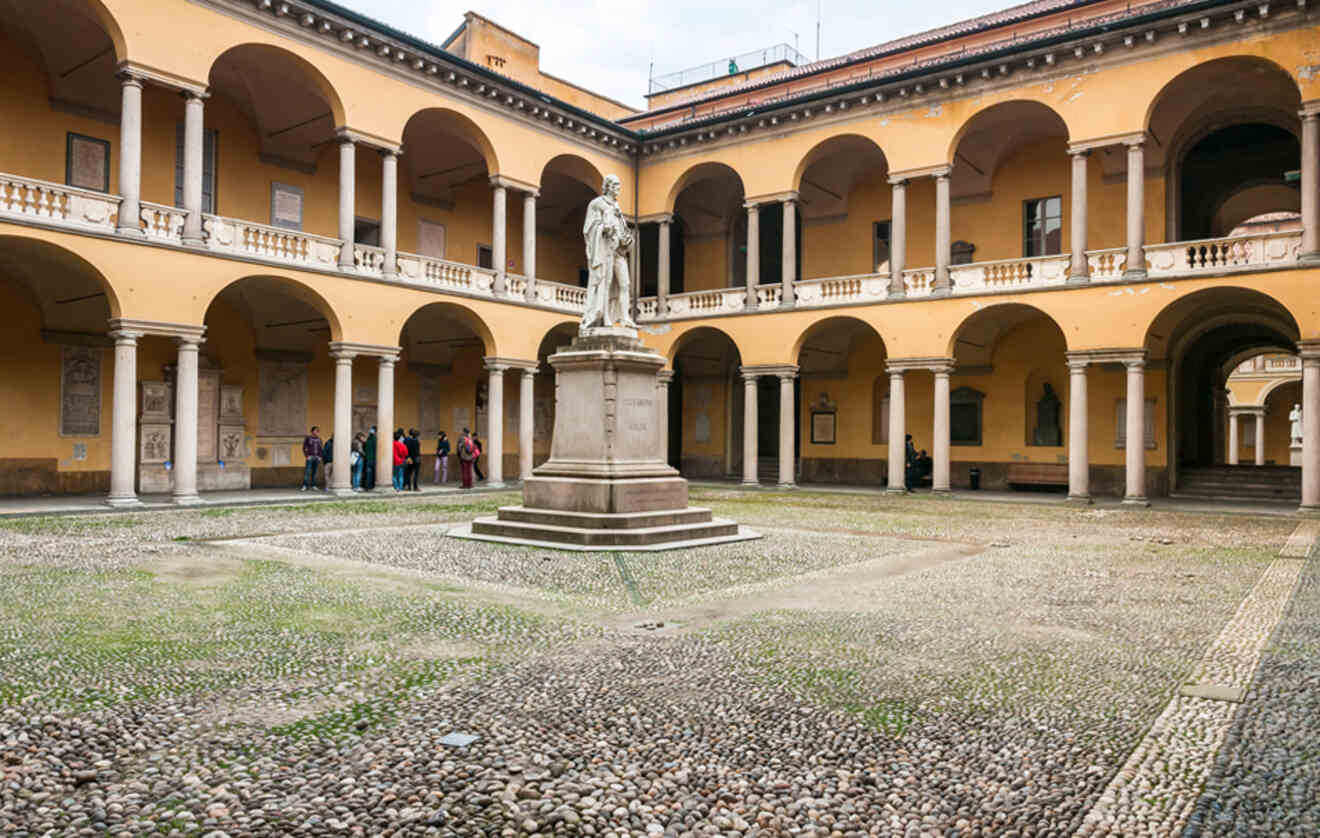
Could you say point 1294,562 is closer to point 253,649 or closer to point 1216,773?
point 1216,773

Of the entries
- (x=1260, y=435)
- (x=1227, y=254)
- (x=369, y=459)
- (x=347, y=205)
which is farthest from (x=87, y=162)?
(x=1260, y=435)

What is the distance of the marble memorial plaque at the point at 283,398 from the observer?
22031mm

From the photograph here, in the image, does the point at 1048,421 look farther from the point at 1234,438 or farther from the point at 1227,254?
the point at 1234,438

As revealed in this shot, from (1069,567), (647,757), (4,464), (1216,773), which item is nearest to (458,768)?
(647,757)

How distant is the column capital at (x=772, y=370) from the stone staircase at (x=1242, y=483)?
1019 centimetres

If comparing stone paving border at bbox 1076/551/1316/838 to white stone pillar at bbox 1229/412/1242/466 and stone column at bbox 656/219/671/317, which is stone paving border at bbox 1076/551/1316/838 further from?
white stone pillar at bbox 1229/412/1242/466

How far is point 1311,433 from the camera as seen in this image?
17.4 m

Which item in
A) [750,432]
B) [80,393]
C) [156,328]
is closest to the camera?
[156,328]

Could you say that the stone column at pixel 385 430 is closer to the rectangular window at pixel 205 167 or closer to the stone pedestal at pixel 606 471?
the rectangular window at pixel 205 167

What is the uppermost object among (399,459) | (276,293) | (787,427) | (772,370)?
(276,293)

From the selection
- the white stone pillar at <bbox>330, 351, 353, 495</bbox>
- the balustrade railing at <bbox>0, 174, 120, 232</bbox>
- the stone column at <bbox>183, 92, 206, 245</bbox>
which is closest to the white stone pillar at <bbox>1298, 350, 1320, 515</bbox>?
the white stone pillar at <bbox>330, 351, 353, 495</bbox>

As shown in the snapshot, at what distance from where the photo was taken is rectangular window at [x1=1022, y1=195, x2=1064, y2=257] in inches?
925

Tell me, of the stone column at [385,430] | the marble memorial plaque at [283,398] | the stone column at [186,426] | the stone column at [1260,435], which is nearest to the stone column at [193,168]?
the stone column at [186,426]

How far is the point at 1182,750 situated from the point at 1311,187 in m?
18.3
